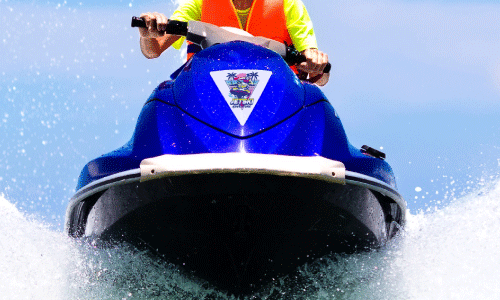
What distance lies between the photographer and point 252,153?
243 centimetres

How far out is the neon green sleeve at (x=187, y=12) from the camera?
13.5 ft

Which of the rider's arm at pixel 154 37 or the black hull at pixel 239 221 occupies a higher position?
the rider's arm at pixel 154 37

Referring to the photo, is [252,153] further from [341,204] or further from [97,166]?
[97,166]

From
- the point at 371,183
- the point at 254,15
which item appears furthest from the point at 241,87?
the point at 254,15

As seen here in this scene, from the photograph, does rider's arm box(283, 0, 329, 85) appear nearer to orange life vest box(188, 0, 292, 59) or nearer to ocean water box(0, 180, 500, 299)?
orange life vest box(188, 0, 292, 59)

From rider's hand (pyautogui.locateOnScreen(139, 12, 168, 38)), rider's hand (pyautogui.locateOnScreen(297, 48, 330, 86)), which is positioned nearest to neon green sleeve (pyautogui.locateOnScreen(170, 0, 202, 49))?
rider's hand (pyautogui.locateOnScreen(139, 12, 168, 38))

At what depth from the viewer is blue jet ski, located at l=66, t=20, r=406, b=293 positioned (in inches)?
96.4

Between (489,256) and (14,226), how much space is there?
2.85 metres

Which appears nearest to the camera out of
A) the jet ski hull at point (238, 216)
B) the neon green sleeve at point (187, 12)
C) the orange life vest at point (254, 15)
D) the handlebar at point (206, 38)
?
the jet ski hull at point (238, 216)

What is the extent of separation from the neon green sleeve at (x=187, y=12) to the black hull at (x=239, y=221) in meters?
1.63

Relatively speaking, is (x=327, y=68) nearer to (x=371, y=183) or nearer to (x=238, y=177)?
(x=371, y=183)

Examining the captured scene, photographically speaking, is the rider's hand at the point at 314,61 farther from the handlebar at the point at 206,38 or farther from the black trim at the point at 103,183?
the black trim at the point at 103,183

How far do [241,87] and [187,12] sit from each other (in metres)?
1.64

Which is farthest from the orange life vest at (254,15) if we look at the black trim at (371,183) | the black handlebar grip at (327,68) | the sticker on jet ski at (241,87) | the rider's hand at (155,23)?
the black trim at (371,183)
